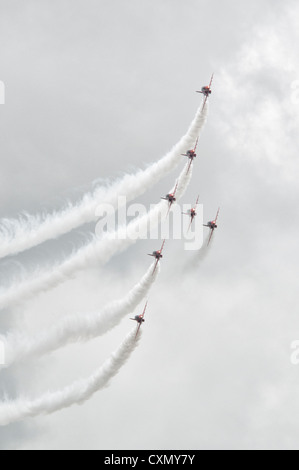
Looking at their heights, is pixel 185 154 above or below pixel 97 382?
above

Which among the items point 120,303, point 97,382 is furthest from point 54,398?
point 120,303

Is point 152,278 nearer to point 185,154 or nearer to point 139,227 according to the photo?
point 139,227

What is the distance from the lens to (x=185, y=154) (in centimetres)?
9538

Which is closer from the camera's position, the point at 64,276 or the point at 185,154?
the point at 64,276

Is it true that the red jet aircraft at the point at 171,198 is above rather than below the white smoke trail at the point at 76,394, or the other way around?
above

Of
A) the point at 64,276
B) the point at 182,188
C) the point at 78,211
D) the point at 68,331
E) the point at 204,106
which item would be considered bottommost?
the point at 68,331

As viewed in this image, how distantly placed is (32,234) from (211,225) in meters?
26.6

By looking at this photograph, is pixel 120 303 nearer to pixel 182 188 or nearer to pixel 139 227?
pixel 139 227

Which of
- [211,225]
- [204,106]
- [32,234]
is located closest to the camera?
[32,234]

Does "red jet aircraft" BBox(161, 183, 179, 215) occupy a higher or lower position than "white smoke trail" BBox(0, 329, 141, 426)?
higher

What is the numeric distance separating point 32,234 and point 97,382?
68.0 ft

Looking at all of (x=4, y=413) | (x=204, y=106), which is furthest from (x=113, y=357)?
(x=204, y=106)

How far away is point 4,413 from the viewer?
Result: 91.8 metres

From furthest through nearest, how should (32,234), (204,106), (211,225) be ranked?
1. (211,225)
2. (204,106)
3. (32,234)
